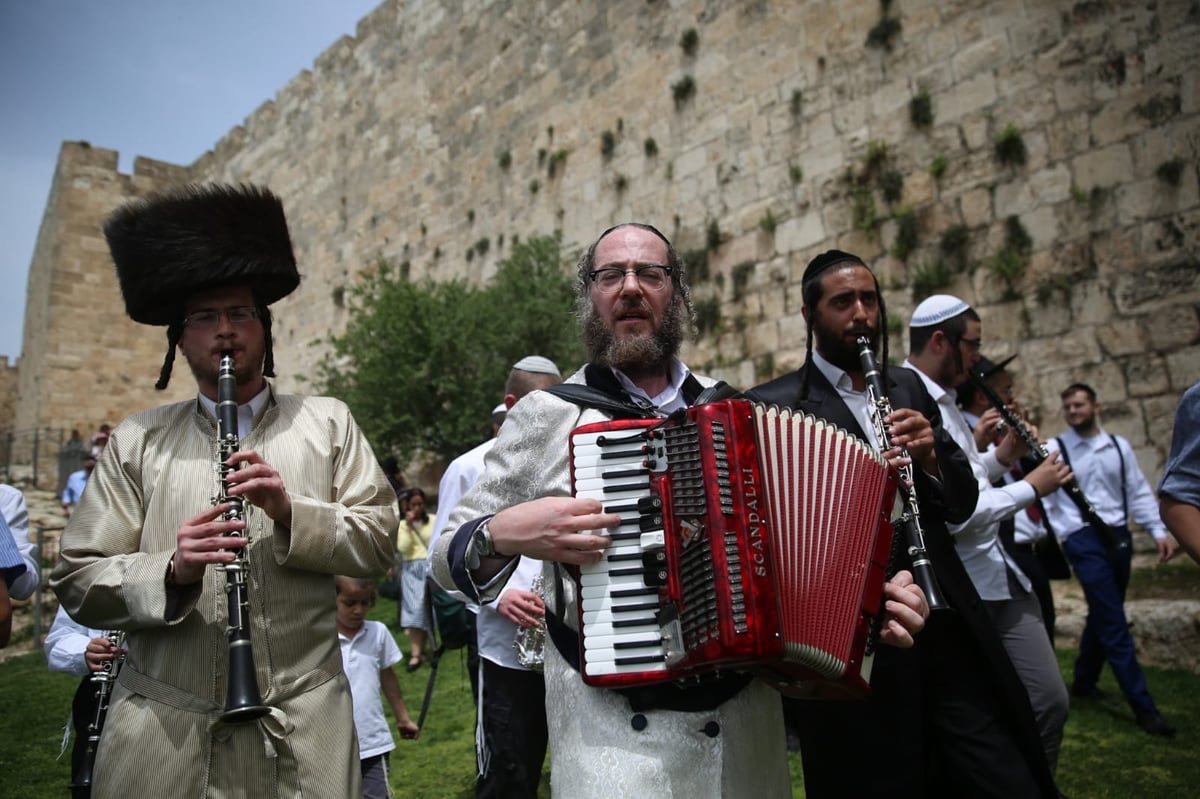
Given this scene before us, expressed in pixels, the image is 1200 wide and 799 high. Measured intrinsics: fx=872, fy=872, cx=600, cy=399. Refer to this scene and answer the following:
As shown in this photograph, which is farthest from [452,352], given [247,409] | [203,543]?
[203,543]

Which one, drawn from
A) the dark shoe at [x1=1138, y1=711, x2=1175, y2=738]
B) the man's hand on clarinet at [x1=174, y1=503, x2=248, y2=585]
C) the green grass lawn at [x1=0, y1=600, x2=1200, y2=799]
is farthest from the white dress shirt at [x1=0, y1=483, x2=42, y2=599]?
the dark shoe at [x1=1138, y1=711, x2=1175, y2=738]

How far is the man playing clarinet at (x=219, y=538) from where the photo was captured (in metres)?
2.22

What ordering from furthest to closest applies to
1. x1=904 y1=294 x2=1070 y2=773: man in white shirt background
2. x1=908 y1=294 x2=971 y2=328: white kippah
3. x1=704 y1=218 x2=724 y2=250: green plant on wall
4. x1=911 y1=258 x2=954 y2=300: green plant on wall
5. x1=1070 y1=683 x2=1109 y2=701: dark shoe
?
1. x1=704 y1=218 x2=724 y2=250: green plant on wall
2. x1=911 y1=258 x2=954 y2=300: green plant on wall
3. x1=1070 y1=683 x2=1109 y2=701: dark shoe
4. x1=908 y1=294 x2=971 y2=328: white kippah
5. x1=904 y1=294 x2=1070 y2=773: man in white shirt background

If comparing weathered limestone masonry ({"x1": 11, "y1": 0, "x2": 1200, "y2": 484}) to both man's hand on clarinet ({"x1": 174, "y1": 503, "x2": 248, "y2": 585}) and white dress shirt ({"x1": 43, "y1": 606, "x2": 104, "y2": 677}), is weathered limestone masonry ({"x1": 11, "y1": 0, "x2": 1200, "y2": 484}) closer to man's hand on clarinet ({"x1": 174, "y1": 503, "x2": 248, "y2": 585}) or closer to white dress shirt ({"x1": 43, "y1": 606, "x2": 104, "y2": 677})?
man's hand on clarinet ({"x1": 174, "y1": 503, "x2": 248, "y2": 585})

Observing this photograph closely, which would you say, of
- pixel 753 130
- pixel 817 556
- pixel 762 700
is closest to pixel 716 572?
pixel 817 556

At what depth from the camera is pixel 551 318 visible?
36.0ft

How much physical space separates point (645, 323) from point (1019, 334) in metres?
6.14

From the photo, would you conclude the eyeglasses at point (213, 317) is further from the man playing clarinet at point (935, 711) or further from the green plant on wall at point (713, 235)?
the green plant on wall at point (713, 235)

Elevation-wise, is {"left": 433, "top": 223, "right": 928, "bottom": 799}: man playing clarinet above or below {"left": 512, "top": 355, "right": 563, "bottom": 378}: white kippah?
below

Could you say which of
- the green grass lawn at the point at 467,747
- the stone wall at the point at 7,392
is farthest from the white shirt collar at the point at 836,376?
the stone wall at the point at 7,392

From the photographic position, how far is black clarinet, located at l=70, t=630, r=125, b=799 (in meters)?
2.97

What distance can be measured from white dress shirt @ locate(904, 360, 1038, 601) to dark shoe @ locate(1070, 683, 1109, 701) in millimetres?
2708

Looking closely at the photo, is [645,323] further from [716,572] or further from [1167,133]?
[1167,133]

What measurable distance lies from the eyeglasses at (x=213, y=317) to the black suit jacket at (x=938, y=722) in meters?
1.57
